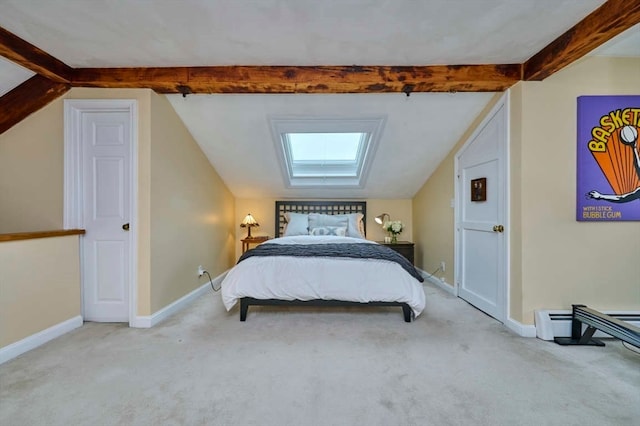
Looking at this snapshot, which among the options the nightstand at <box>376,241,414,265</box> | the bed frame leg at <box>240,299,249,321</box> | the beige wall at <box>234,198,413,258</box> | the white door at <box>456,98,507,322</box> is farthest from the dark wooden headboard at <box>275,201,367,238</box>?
the bed frame leg at <box>240,299,249,321</box>

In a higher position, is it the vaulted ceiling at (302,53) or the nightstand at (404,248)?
the vaulted ceiling at (302,53)

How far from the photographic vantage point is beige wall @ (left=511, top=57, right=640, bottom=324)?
2455mm

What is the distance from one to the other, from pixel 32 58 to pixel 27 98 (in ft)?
1.74

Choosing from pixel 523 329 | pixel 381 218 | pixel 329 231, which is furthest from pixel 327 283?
pixel 381 218

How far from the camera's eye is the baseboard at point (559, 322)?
2.40 metres

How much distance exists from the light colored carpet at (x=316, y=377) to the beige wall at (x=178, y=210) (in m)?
0.58

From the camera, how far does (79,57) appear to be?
2398 millimetres

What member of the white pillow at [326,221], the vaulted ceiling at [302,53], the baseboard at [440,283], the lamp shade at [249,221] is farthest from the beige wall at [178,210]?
the baseboard at [440,283]

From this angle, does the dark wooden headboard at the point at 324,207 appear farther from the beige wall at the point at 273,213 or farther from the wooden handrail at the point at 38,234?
the wooden handrail at the point at 38,234

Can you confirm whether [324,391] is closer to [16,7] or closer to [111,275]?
[111,275]

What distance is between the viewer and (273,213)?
512cm

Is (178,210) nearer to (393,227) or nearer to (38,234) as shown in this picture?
(38,234)

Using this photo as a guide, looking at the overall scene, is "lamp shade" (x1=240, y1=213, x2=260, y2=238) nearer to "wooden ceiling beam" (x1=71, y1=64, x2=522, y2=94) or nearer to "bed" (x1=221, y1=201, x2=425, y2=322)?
"bed" (x1=221, y1=201, x2=425, y2=322)

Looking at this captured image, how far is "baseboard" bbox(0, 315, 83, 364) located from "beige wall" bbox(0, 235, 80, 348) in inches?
1.2
